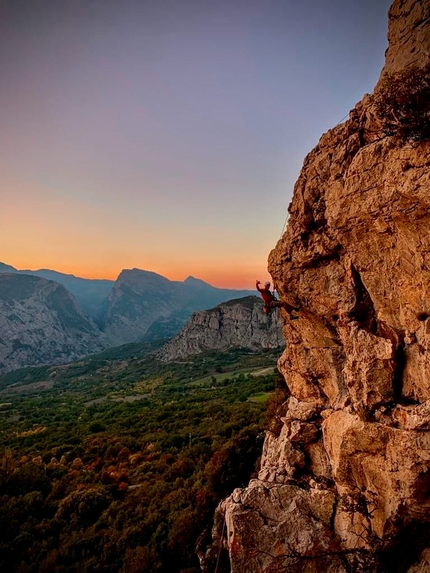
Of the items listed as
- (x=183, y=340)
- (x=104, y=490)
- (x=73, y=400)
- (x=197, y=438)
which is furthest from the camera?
(x=183, y=340)

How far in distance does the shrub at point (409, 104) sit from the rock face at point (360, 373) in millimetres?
283

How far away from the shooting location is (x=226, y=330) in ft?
484

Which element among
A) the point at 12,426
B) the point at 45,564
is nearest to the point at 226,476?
the point at 45,564

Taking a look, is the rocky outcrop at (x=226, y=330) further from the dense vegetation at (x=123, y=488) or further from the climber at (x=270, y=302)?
the climber at (x=270, y=302)

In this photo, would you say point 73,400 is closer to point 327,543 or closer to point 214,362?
point 214,362

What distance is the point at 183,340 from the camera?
152m

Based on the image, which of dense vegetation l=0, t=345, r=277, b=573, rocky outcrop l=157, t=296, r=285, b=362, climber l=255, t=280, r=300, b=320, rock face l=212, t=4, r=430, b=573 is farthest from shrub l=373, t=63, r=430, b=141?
rocky outcrop l=157, t=296, r=285, b=362

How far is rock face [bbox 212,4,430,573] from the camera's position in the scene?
697cm

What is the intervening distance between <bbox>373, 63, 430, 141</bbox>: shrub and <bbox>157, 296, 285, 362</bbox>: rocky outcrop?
124 meters

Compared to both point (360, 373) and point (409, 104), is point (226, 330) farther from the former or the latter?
point (409, 104)

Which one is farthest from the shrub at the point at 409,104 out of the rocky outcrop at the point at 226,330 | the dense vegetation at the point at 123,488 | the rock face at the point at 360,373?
the rocky outcrop at the point at 226,330

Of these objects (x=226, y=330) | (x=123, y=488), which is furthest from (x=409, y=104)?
(x=226, y=330)

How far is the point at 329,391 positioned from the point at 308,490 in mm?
3029

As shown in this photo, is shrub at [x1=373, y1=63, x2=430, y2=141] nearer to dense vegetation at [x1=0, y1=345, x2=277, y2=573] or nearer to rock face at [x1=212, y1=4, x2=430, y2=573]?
rock face at [x1=212, y1=4, x2=430, y2=573]
